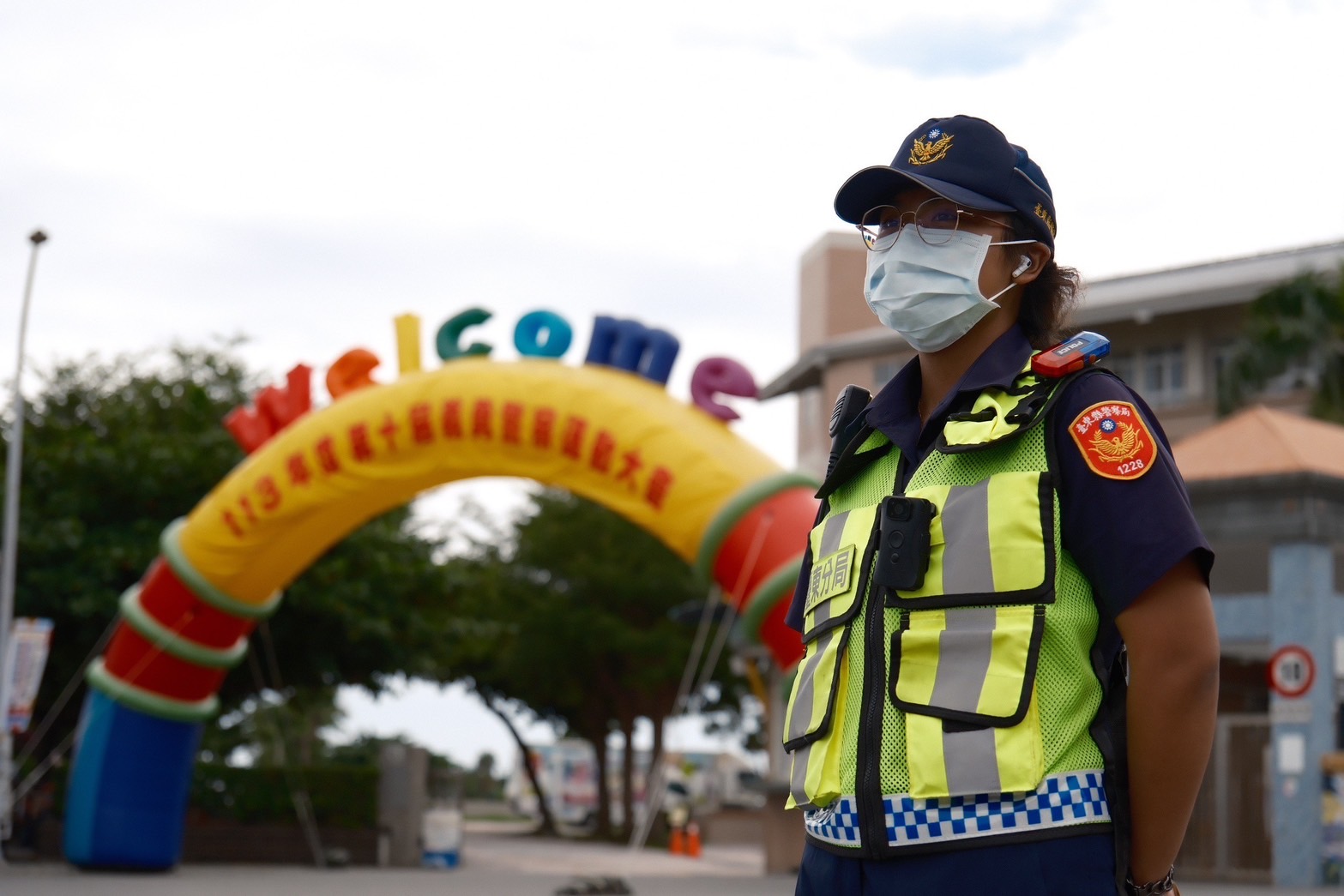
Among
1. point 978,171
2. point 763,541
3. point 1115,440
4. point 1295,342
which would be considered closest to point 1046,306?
point 978,171

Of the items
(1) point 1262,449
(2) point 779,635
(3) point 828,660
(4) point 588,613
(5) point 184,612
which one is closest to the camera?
(3) point 828,660

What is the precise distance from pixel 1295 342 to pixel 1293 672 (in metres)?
10.00

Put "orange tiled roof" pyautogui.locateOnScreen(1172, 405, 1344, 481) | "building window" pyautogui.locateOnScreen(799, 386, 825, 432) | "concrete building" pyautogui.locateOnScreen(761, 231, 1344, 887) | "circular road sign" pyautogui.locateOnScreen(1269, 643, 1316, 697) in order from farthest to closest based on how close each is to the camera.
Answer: "building window" pyautogui.locateOnScreen(799, 386, 825, 432), "orange tiled roof" pyautogui.locateOnScreen(1172, 405, 1344, 481), "concrete building" pyautogui.locateOnScreen(761, 231, 1344, 887), "circular road sign" pyautogui.locateOnScreen(1269, 643, 1316, 697)

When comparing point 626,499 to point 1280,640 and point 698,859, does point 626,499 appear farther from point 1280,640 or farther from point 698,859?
point 698,859

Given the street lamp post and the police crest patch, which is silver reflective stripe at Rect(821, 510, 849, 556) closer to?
the police crest patch

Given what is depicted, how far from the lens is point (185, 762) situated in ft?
51.5

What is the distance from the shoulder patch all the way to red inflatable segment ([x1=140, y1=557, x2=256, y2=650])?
13.0 metres

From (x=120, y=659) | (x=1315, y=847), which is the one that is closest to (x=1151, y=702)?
(x=120, y=659)

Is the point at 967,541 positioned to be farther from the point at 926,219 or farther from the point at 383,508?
the point at 383,508

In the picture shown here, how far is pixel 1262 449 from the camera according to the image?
18875 mm

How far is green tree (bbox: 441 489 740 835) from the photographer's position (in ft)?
109

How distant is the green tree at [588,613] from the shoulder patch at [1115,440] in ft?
95.3

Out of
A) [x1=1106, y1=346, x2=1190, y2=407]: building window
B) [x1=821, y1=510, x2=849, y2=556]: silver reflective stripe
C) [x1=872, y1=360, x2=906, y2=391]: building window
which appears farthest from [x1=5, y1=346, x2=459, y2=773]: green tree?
[x1=821, y1=510, x2=849, y2=556]: silver reflective stripe

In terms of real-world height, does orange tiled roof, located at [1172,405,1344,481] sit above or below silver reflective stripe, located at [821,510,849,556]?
above
